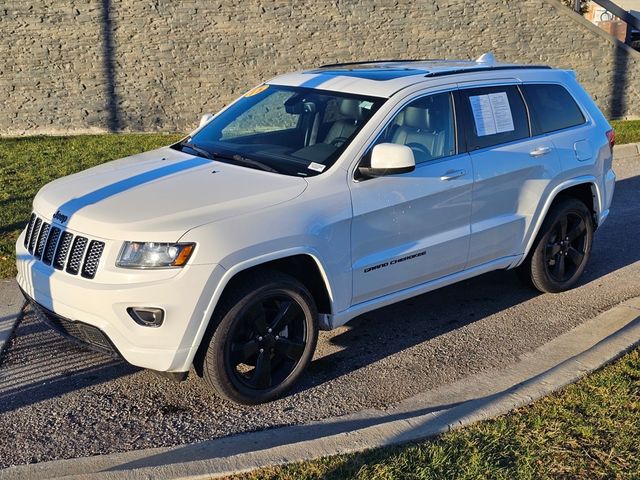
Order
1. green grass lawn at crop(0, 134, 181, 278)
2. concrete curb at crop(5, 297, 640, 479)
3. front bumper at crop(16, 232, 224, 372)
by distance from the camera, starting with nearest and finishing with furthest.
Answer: concrete curb at crop(5, 297, 640, 479), front bumper at crop(16, 232, 224, 372), green grass lawn at crop(0, 134, 181, 278)

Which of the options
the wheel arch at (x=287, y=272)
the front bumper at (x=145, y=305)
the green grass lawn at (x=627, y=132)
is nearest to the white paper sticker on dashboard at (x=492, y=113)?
the wheel arch at (x=287, y=272)

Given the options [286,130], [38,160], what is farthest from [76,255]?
[38,160]

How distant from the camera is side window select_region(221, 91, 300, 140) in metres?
5.45

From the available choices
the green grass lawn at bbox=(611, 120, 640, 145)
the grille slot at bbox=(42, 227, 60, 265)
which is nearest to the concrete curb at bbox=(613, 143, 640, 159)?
the green grass lawn at bbox=(611, 120, 640, 145)

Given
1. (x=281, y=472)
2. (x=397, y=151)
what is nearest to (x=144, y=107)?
(x=397, y=151)

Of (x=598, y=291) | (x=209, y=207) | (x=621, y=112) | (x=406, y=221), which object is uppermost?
(x=209, y=207)

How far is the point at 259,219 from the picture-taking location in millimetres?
4258

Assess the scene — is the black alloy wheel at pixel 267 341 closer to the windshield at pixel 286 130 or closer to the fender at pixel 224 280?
the fender at pixel 224 280

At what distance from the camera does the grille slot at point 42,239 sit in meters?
4.53

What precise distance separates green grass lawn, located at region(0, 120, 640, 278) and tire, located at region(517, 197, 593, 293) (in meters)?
4.15

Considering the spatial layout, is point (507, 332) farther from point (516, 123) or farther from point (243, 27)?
point (243, 27)

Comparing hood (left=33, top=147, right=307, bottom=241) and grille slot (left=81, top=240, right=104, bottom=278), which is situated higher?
hood (left=33, top=147, right=307, bottom=241)

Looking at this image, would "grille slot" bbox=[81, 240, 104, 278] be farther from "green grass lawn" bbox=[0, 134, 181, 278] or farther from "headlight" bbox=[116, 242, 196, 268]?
"green grass lawn" bbox=[0, 134, 181, 278]

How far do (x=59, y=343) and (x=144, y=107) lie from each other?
1109 centimetres
